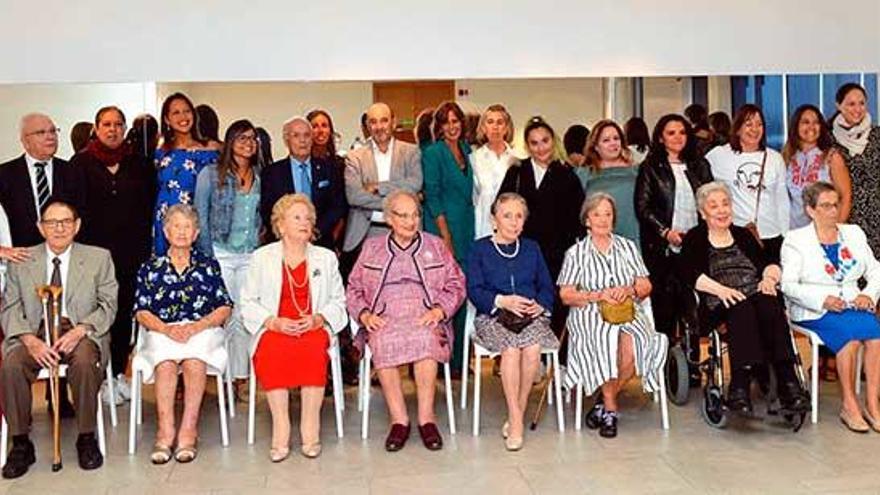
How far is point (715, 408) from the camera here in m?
4.07

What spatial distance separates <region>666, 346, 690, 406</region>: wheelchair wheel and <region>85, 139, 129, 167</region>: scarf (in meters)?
2.89

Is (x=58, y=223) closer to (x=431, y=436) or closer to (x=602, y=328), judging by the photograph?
(x=431, y=436)

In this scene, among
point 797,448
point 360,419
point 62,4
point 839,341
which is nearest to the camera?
point 797,448

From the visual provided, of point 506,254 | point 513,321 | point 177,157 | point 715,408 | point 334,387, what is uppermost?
point 177,157

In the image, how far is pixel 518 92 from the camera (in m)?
4.98

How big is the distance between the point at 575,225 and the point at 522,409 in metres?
1.14

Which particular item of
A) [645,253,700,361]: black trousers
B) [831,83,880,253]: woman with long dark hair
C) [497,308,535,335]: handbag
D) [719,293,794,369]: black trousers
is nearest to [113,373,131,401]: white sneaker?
[497,308,535,335]: handbag

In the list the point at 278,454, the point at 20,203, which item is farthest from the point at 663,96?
the point at 20,203

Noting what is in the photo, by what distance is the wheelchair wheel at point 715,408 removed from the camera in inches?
160

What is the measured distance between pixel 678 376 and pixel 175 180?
2.62 metres

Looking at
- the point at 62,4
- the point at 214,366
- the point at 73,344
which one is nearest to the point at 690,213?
the point at 214,366

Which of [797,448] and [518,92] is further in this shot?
[518,92]

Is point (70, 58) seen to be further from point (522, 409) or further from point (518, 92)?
point (522, 409)

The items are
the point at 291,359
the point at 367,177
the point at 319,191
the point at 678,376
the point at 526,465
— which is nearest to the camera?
the point at 526,465
